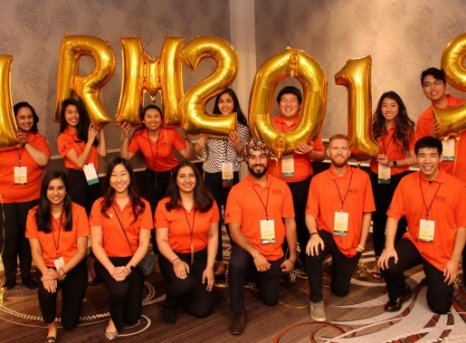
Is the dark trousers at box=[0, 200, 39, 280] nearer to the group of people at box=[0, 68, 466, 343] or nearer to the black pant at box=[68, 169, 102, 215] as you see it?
the group of people at box=[0, 68, 466, 343]

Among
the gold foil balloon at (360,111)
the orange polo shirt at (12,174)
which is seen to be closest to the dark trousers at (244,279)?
the gold foil balloon at (360,111)

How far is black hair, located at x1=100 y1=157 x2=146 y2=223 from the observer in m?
2.69

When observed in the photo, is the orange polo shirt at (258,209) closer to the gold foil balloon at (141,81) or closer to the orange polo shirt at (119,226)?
the orange polo shirt at (119,226)

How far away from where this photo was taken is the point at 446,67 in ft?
9.77

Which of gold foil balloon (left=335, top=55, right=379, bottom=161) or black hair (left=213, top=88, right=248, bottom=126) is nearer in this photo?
gold foil balloon (left=335, top=55, right=379, bottom=161)

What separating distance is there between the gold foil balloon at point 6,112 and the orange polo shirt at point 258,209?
1.54 m

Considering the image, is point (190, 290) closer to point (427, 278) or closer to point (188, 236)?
point (188, 236)

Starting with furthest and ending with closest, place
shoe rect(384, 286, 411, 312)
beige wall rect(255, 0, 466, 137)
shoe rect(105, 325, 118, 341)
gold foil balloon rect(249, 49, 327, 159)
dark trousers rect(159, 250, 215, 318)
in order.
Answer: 1. beige wall rect(255, 0, 466, 137)
2. gold foil balloon rect(249, 49, 327, 159)
3. shoe rect(384, 286, 411, 312)
4. dark trousers rect(159, 250, 215, 318)
5. shoe rect(105, 325, 118, 341)

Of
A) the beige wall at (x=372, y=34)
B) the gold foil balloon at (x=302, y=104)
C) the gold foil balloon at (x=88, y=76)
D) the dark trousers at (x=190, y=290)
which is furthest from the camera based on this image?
the beige wall at (x=372, y=34)

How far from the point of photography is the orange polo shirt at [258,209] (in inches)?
113

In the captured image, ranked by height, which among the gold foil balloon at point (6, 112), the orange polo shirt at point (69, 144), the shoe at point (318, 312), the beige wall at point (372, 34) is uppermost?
the beige wall at point (372, 34)

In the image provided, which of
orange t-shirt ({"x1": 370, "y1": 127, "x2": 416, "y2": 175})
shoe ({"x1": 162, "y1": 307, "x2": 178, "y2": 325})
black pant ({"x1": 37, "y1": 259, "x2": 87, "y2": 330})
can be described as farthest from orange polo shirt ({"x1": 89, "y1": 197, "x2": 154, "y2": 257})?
orange t-shirt ({"x1": 370, "y1": 127, "x2": 416, "y2": 175})

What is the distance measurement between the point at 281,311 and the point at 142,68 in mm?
1952

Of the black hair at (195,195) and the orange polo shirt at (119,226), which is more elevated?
the black hair at (195,195)
